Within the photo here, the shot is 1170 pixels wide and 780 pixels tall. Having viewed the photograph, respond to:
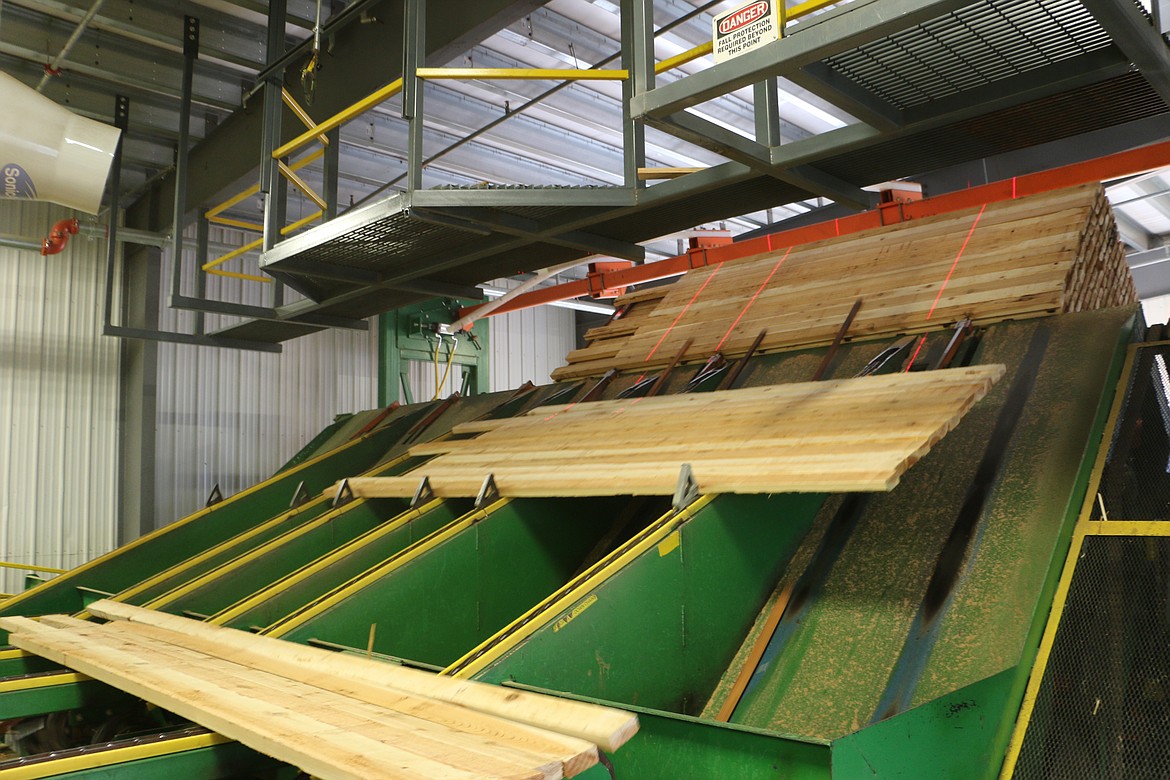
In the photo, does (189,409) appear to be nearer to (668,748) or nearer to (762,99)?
(762,99)

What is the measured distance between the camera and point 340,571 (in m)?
4.04

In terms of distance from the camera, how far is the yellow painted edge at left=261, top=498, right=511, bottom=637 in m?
3.39

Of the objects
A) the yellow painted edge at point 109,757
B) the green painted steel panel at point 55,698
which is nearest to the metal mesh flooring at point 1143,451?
the yellow painted edge at point 109,757

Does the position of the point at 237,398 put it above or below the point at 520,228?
below

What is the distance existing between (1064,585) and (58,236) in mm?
8541

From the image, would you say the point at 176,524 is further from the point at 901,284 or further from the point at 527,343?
the point at 527,343

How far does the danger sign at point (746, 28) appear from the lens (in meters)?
2.73

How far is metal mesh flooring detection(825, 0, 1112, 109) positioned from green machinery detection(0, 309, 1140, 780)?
1.38m

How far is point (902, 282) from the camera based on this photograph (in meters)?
4.91

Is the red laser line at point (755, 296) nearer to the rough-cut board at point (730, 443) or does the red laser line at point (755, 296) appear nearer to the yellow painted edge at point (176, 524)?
the rough-cut board at point (730, 443)

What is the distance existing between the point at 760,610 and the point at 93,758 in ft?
7.67

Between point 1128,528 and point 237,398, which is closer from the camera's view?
point 1128,528

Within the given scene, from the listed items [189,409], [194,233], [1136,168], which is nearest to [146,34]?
[194,233]

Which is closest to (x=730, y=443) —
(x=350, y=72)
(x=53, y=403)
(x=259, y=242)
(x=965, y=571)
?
(x=965, y=571)
